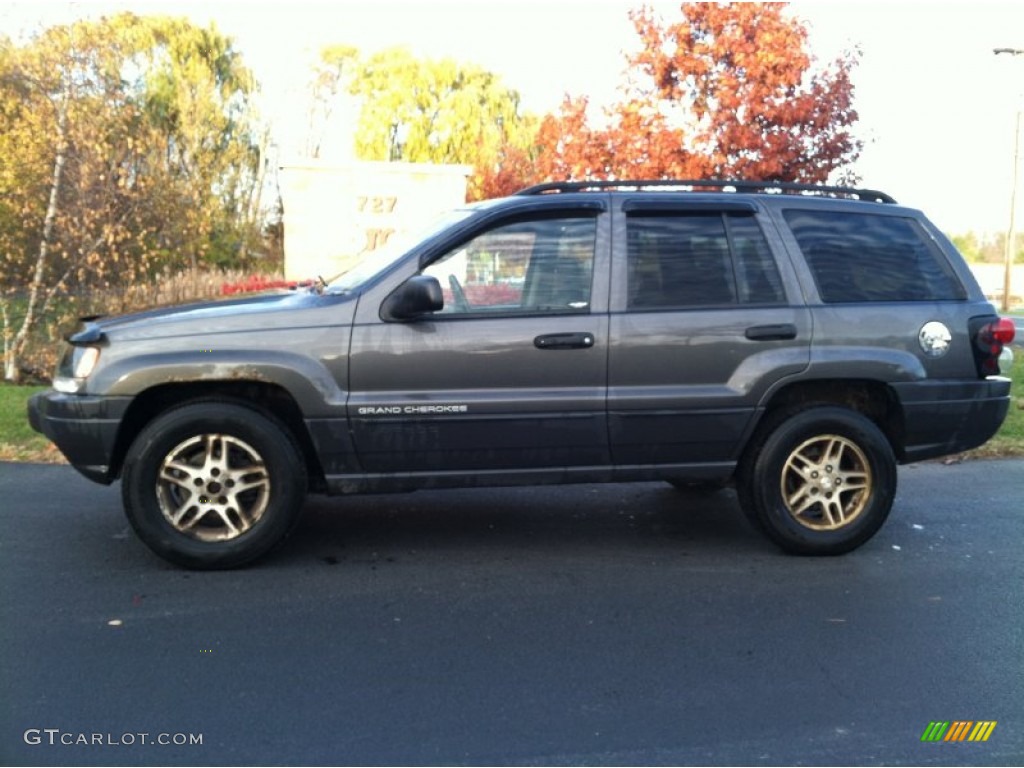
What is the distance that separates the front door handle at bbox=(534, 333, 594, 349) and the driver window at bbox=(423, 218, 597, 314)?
0.50 feet

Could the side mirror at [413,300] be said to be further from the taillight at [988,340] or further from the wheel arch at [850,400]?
the taillight at [988,340]

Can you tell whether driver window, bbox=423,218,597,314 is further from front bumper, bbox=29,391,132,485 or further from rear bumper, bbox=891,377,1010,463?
rear bumper, bbox=891,377,1010,463

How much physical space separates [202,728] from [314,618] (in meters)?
1.03

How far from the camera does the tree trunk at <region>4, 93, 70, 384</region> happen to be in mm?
11125

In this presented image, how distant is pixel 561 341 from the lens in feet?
15.9

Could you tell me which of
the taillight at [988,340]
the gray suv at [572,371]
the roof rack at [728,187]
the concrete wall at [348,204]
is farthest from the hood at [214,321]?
the concrete wall at [348,204]

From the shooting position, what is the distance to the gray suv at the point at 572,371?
4734 millimetres

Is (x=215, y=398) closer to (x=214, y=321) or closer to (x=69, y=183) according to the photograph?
(x=214, y=321)

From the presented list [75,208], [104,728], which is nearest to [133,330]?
[104,728]

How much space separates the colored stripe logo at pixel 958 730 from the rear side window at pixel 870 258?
2449mm

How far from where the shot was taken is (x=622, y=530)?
18.6 feet

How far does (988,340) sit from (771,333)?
49.1 inches

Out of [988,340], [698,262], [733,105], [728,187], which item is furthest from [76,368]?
[733,105]

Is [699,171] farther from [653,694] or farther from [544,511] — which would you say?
[653,694]
